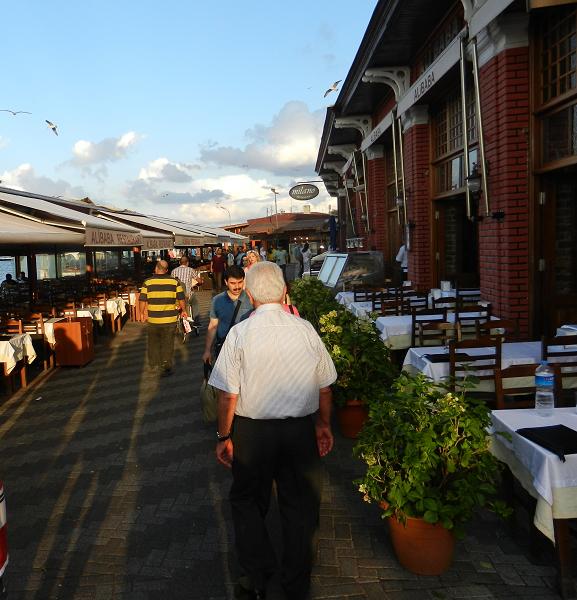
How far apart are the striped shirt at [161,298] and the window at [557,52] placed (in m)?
5.61

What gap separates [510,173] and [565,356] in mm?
2868

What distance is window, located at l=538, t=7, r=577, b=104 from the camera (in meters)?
6.36

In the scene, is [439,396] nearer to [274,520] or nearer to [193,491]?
[274,520]

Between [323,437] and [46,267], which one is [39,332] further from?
[46,267]

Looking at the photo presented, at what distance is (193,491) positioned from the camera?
480 centimetres

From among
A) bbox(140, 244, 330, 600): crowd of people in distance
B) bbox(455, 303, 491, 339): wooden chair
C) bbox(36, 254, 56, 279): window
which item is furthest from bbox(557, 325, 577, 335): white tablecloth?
bbox(36, 254, 56, 279): window

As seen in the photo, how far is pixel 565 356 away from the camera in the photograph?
5.30m

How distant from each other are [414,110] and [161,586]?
1041 cm

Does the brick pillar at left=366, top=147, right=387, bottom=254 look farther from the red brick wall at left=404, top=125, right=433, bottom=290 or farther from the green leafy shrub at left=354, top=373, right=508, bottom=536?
the green leafy shrub at left=354, top=373, right=508, bottom=536

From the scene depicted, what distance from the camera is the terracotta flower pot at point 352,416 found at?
5.77 meters

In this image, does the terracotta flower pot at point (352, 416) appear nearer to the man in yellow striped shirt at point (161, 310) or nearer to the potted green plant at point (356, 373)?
Answer: the potted green plant at point (356, 373)

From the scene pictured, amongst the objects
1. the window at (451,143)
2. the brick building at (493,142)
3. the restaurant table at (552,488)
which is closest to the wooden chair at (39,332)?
the brick building at (493,142)

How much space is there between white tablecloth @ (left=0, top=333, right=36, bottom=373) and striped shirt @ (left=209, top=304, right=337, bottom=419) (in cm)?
616

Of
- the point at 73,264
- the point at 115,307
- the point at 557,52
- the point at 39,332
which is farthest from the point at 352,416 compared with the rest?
the point at 73,264
